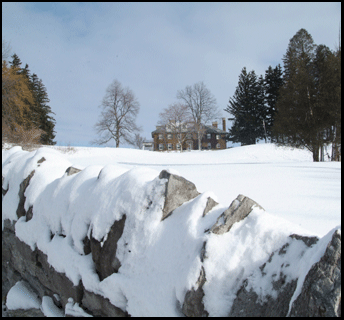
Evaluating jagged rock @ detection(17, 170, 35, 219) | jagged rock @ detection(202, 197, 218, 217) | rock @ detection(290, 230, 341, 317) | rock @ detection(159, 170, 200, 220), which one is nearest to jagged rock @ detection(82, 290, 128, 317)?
rock @ detection(159, 170, 200, 220)

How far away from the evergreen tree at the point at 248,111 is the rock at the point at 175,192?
33.5 metres

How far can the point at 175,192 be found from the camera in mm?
2025

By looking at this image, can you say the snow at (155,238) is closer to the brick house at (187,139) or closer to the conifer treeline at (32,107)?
the conifer treeline at (32,107)

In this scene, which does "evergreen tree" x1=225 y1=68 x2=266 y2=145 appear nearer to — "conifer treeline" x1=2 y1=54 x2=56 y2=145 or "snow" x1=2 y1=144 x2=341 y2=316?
"conifer treeline" x1=2 y1=54 x2=56 y2=145

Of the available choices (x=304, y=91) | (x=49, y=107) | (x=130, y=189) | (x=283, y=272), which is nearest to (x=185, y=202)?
(x=130, y=189)

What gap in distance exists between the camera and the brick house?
35.6m

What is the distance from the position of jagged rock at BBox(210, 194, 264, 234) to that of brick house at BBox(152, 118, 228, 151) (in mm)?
32447

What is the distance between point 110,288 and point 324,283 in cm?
156

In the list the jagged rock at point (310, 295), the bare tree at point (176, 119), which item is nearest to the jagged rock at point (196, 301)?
the jagged rock at point (310, 295)

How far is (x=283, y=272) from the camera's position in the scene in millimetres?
1345

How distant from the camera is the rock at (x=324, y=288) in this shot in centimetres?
109

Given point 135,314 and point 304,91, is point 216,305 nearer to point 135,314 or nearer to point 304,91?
point 135,314

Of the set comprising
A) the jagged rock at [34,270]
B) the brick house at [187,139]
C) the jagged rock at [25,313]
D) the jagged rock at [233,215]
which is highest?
the brick house at [187,139]

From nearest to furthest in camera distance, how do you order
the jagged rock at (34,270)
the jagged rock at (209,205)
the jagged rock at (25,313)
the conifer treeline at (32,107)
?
the jagged rock at (209,205)
the jagged rock at (34,270)
the jagged rock at (25,313)
the conifer treeline at (32,107)
